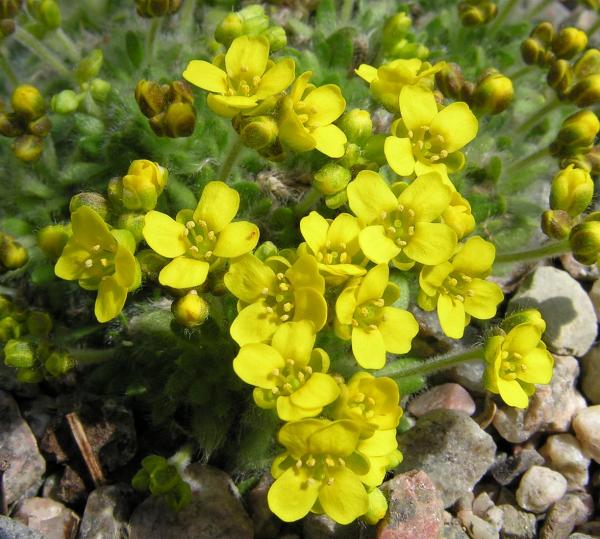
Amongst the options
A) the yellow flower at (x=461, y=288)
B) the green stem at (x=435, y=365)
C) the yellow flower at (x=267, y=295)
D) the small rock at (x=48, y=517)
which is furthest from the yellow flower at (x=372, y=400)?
the small rock at (x=48, y=517)

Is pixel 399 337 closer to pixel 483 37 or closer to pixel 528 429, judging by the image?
pixel 528 429

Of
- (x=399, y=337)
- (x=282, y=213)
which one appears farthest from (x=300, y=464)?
(x=282, y=213)

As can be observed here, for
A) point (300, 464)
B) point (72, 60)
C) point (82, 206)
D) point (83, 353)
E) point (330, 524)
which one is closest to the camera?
point (300, 464)

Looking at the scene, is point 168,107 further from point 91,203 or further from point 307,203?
point 307,203

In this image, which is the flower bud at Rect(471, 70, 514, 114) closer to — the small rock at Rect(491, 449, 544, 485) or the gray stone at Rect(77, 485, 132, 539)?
the small rock at Rect(491, 449, 544, 485)

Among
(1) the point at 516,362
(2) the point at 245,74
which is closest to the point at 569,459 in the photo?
(1) the point at 516,362

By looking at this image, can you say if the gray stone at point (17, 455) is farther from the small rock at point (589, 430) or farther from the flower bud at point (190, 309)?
the small rock at point (589, 430)

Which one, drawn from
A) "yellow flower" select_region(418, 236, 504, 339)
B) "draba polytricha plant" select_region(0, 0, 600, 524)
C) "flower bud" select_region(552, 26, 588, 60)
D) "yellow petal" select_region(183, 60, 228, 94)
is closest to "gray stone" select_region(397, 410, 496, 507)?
"draba polytricha plant" select_region(0, 0, 600, 524)

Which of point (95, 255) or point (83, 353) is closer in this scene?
point (95, 255)
